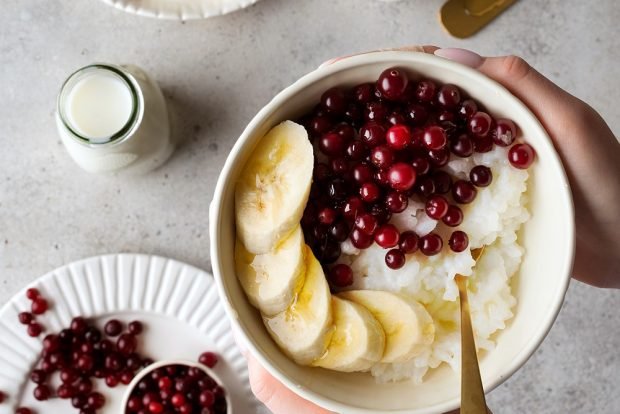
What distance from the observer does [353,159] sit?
74 cm

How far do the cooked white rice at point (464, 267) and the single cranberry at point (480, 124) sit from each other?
0.04 meters

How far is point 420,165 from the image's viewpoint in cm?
72

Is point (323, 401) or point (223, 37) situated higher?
point (223, 37)

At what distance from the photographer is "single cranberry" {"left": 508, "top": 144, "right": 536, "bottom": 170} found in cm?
72

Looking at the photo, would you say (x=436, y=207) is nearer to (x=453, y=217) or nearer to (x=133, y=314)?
(x=453, y=217)

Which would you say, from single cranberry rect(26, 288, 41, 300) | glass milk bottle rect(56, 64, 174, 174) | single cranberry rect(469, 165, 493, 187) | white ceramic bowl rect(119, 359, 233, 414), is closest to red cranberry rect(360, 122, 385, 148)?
single cranberry rect(469, 165, 493, 187)

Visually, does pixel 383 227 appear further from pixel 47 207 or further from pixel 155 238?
pixel 47 207

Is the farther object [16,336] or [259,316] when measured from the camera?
[16,336]

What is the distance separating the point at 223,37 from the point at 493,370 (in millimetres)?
683

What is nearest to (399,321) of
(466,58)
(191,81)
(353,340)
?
(353,340)

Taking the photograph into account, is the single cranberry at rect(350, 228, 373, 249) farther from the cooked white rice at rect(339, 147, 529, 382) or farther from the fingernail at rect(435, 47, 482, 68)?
the fingernail at rect(435, 47, 482, 68)

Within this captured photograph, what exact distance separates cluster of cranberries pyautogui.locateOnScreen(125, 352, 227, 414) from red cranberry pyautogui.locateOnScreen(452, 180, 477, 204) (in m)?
0.56

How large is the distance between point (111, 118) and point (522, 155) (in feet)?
2.04

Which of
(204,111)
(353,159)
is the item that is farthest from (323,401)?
(204,111)
